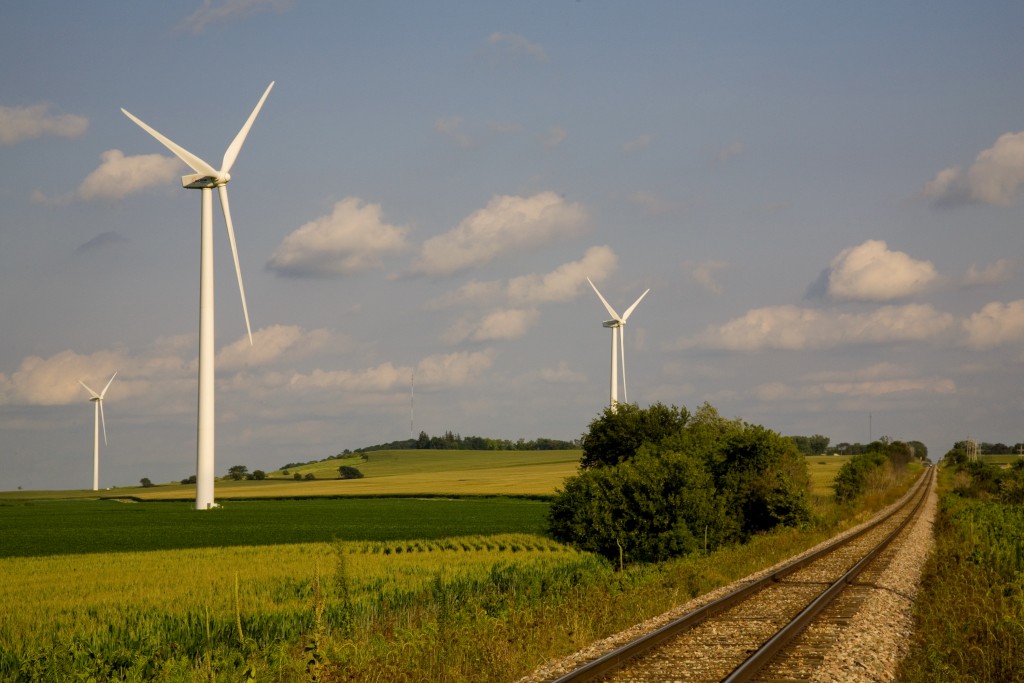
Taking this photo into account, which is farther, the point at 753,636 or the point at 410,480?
the point at 410,480

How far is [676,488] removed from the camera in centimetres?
3700

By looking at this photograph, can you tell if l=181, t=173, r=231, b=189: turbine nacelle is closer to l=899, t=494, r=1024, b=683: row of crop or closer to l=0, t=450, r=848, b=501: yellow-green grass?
l=0, t=450, r=848, b=501: yellow-green grass

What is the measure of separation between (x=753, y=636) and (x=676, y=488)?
20031 millimetres

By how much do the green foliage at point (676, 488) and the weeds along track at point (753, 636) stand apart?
7.71 metres


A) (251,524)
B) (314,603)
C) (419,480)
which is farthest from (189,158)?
(419,480)

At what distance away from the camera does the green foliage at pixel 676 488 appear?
119 feet

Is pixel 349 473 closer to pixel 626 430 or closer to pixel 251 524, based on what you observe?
pixel 251 524

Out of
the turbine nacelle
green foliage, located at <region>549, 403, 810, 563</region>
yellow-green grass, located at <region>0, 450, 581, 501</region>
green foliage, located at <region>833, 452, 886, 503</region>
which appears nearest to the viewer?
green foliage, located at <region>549, 403, 810, 563</region>

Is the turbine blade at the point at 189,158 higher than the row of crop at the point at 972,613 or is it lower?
higher

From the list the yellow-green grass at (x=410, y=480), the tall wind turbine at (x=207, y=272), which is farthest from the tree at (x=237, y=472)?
the tall wind turbine at (x=207, y=272)

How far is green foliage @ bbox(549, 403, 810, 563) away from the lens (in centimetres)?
3633

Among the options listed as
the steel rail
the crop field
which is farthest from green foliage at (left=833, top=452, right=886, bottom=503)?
the steel rail

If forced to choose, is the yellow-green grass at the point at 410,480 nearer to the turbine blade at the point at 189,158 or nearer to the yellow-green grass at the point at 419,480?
the yellow-green grass at the point at 419,480

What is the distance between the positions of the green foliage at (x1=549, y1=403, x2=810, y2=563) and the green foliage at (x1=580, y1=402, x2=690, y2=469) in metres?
0.06
